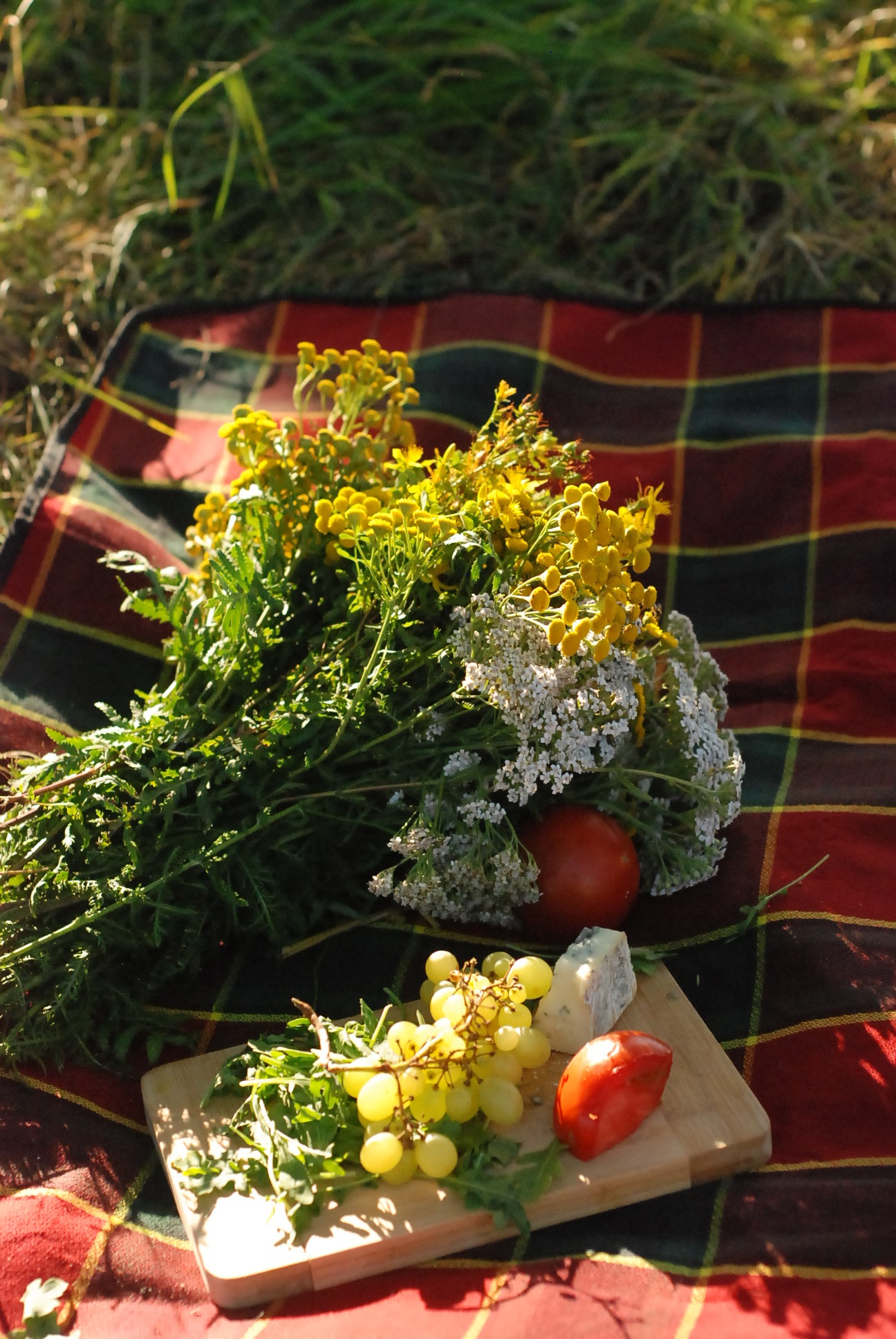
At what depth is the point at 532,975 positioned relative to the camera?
121 centimetres

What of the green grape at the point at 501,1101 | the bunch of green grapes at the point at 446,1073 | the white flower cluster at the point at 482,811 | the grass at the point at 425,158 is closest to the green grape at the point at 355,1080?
the bunch of green grapes at the point at 446,1073

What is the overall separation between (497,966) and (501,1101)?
14cm

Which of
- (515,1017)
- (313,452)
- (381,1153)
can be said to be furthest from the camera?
(313,452)

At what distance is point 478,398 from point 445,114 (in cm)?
91

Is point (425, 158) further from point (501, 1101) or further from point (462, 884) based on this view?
point (501, 1101)

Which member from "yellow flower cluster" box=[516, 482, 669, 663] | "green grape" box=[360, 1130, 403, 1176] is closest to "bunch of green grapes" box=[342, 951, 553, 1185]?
"green grape" box=[360, 1130, 403, 1176]

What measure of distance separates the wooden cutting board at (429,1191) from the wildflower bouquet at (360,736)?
0.58 ft

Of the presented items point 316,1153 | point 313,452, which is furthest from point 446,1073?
point 313,452

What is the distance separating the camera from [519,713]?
3.86 feet

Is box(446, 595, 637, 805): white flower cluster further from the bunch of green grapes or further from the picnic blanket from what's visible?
the picnic blanket

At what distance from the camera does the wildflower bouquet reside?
3.94 feet

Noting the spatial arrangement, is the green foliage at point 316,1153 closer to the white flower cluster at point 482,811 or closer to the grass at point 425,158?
the white flower cluster at point 482,811

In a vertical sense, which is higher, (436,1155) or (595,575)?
(595,575)

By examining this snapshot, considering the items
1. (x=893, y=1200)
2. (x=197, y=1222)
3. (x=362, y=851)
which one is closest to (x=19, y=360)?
(x=362, y=851)
